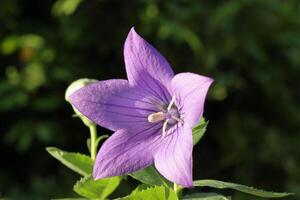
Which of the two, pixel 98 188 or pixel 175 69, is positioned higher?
pixel 98 188

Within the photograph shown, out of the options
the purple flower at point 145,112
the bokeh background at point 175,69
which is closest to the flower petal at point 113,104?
the purple flower at point 145,112

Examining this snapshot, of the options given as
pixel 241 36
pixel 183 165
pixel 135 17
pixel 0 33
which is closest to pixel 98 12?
pixel 135 17

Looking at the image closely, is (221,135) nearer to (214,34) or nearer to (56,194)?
(214,34)

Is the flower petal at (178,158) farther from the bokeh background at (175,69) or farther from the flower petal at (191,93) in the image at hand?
the bokeh background at (175,69)

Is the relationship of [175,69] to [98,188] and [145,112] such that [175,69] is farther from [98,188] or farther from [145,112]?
[98,188]

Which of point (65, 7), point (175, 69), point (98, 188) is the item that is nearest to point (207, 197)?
point (98, 188)
